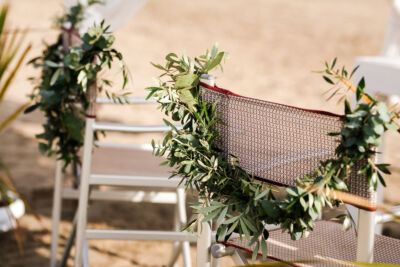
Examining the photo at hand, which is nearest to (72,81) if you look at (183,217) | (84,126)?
(84,126)

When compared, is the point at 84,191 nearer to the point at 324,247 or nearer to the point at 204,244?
the point at 204,244

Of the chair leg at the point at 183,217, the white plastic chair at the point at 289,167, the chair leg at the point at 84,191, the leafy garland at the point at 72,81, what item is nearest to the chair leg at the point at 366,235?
the white plastic chair at the point at 289,167

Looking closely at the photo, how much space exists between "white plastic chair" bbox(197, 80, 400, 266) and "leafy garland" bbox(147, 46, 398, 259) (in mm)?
27

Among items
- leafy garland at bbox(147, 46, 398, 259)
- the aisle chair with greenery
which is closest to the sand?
leafy garland at bbox(147, 46, 398, 259)

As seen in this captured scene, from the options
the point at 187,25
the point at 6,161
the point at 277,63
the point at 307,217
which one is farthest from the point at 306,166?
the point at 187,25

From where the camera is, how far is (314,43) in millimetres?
7523

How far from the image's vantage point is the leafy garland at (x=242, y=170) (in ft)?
3.25

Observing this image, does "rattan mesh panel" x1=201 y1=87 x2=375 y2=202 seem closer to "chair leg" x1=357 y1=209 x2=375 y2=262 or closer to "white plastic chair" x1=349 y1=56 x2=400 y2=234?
"chair leg" x1=357 y1=209 x2=375 y2=262

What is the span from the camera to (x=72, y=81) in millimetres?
1821

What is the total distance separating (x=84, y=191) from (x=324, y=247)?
0.77 metres

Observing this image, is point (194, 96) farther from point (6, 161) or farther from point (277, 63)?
point (277, 63)

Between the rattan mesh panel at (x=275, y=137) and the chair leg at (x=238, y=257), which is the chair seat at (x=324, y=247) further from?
the rattan mesh panel at (x=275, y=137)

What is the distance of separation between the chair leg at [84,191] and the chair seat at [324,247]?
1.95 ft

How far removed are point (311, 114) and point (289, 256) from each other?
37 cm
